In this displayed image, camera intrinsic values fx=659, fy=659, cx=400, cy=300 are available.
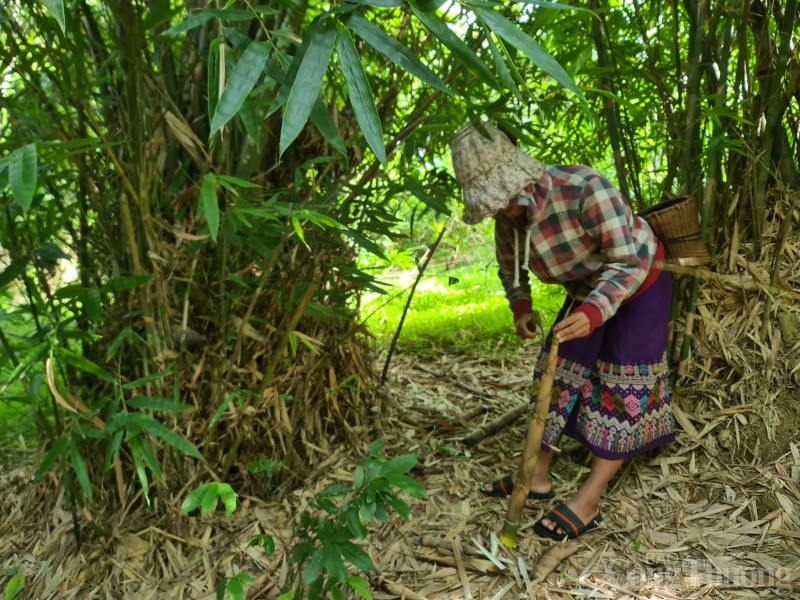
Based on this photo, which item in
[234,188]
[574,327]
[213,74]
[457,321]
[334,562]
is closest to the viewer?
[213,74]

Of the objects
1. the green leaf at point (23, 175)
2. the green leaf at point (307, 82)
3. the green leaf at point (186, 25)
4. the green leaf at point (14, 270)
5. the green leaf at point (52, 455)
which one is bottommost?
the green leaf at point (52, 455)

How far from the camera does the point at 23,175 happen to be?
106 cm

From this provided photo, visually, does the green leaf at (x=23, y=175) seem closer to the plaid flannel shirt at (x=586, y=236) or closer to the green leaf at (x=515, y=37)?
the green leaf at (x=515, y=37)

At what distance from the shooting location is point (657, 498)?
1860 millimetres

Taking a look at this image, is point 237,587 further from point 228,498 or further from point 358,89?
point 358,89

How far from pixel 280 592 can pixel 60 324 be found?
0.84 meters

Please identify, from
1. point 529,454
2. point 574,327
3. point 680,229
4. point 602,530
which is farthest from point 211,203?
point 602,530

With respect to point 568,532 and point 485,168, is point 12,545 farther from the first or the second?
point 485,168

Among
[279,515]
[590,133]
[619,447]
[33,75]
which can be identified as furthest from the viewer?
[590,133]

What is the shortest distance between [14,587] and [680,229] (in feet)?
6.48

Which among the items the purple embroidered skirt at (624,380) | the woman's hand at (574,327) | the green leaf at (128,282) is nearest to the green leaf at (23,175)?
the green leaf at (128,282)

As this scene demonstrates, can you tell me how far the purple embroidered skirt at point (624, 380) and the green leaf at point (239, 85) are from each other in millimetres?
1175

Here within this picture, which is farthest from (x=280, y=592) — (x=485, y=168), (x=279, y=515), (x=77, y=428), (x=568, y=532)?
(x=485, y=168)

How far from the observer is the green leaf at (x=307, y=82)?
0.89 metres
